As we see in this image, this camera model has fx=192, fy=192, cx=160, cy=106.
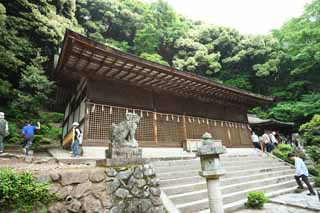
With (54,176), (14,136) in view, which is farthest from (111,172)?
(14,136)

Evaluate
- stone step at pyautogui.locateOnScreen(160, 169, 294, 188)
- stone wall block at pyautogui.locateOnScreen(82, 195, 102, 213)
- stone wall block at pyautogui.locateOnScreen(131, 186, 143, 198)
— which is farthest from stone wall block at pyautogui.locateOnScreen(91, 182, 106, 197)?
stone step at pyautogui.locateOnScreen(160, 169, 294, 188)

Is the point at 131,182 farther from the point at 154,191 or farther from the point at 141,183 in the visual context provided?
the point at 154,191

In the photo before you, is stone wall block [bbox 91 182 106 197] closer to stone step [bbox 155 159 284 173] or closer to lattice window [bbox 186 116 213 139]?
stone step [bbox 155 159 284 173]

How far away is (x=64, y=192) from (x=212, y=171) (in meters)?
2.91

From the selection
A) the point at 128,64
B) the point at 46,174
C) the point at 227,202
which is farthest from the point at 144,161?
the point at 128,64

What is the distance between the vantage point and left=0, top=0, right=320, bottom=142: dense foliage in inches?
623

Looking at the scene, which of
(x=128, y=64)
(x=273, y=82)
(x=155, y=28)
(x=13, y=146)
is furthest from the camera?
(x=155, y=28)

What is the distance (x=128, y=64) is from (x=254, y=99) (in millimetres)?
11119

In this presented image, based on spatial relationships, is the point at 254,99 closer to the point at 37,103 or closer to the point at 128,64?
the point at 128,64

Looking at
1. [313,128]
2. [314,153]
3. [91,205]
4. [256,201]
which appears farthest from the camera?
[314,153]

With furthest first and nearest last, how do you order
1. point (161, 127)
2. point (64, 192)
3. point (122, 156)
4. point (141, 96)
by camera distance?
point (161, 127), point (141, 96), point (122, 156), point (64, 192)

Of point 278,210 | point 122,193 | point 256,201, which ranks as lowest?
point 278,210

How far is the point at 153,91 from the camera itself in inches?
457

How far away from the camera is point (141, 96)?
437 inches
